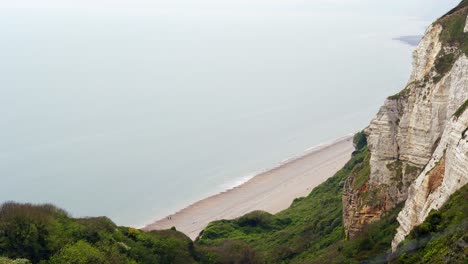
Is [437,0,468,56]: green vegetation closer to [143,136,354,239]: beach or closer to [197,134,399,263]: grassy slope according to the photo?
[197,134,399,263]: grassy slope

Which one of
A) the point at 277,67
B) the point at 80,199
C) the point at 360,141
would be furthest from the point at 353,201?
the point at 277,67

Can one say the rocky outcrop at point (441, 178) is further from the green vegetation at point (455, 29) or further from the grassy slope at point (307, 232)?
the green vegetation at point (455, 29)

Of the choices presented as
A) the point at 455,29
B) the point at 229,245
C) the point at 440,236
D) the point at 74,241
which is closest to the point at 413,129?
the point at 455,29

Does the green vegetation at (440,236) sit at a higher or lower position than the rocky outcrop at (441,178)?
lower

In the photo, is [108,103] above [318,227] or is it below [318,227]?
above

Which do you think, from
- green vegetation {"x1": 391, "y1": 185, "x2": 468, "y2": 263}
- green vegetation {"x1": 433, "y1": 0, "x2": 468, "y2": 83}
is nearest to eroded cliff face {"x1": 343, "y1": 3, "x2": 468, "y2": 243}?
green vegetation {"x1": 433, "y1": 0, "x2": 468, "y2": 83}

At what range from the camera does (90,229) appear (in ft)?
89.4

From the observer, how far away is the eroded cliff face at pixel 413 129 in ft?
73.7

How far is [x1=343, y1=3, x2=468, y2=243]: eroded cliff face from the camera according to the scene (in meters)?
22.5

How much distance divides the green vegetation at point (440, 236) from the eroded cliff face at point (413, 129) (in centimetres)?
344

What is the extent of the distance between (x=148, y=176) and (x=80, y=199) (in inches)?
352

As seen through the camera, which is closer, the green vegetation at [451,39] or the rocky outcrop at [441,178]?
the rocky outcrop at [441,178]

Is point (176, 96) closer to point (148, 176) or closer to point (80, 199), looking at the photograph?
point (148, 176)

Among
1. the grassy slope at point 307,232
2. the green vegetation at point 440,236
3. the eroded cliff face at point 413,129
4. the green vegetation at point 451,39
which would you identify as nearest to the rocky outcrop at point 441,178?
the eroded cliff face at point 413,129
